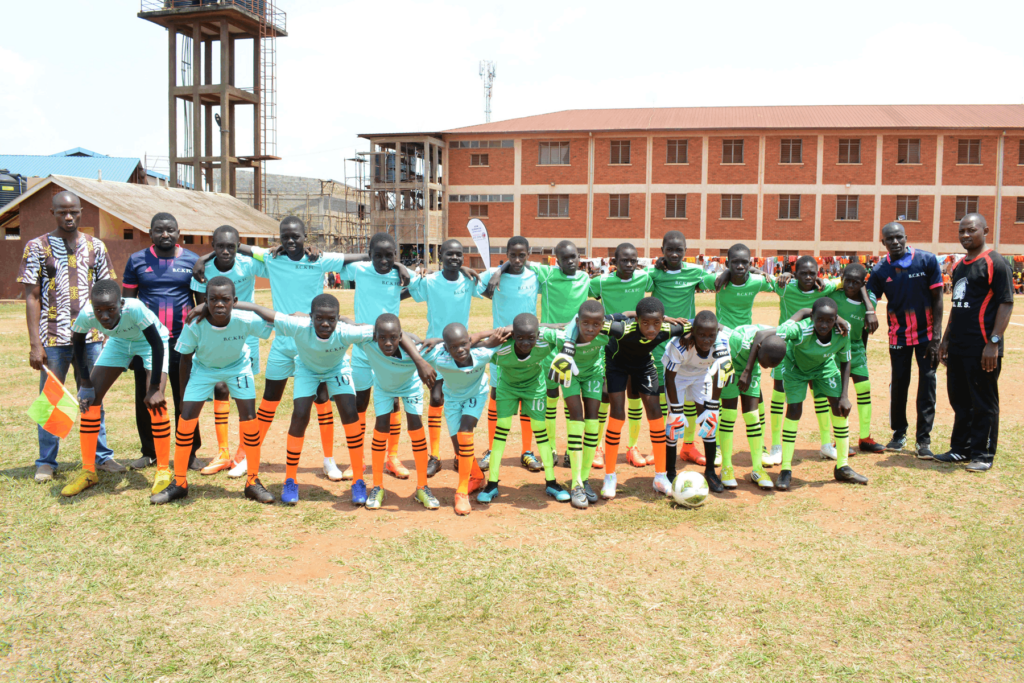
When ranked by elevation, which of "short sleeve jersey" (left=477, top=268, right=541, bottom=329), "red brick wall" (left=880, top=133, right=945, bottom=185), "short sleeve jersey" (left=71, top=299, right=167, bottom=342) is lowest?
"short sleeve jersey" (left=71, top=299, right=167, bottom=342)

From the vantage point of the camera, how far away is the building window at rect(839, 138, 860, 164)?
42.4 m

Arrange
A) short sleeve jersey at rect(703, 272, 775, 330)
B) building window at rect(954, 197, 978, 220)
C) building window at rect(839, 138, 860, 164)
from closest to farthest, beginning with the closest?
short sleeve jersey at rect(703, 272, 775, 330) → building window at rect(954, 197, 978, 220) → building window at rect(839, 138, 860, 164)

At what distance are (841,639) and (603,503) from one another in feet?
8.92

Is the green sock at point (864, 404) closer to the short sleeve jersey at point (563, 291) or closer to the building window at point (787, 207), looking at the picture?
the short sleeve jersey at point (563, 291)

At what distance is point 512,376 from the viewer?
6863 mm

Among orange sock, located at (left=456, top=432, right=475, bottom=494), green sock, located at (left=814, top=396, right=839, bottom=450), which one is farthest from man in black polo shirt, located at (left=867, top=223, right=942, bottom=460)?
orange sock, located at (left=456, top=432, right=475, bottom=494)

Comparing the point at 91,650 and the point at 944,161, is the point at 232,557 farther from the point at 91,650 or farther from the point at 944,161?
the point at 944,161

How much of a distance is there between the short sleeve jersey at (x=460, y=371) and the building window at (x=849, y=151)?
42.1m

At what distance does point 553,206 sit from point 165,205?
21645 mm

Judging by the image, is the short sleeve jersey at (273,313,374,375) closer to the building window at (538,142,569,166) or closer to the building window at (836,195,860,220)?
the building window at (538,142,569,166)

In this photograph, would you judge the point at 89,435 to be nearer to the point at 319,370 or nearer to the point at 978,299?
the point at 319,370

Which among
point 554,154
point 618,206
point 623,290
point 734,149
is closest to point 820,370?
point 623,290

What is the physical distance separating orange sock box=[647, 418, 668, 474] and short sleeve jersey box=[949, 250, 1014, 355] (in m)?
3.50

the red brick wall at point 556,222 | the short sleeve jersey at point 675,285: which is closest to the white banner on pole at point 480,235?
the short sleeve jersey at point 675,285
